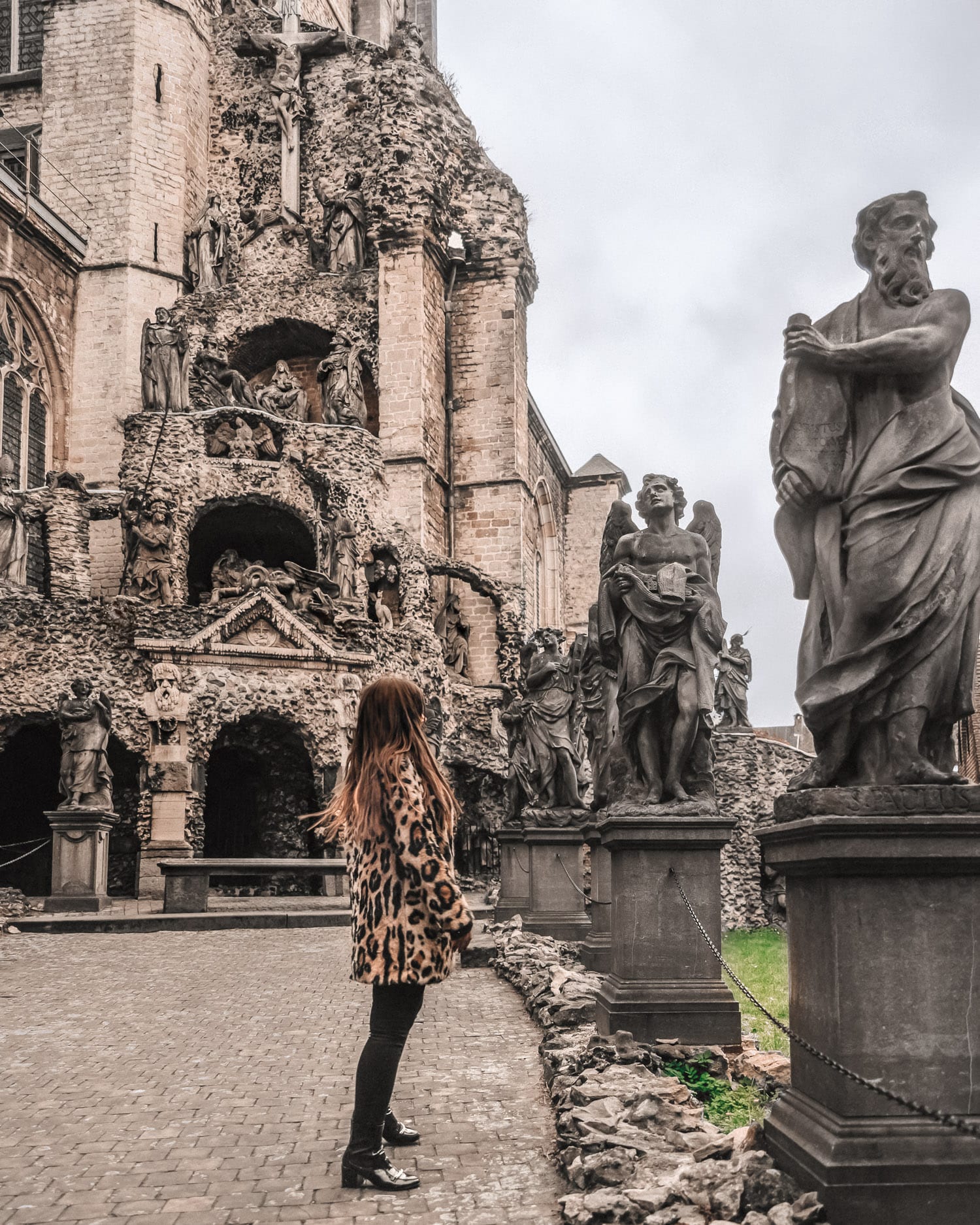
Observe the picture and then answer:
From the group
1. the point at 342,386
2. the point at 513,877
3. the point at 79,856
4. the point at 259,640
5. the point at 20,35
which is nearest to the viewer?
the point at 513,877

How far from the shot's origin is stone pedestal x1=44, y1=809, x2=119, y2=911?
1620cm

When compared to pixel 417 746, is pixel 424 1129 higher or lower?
lower

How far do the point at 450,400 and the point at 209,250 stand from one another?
282 inches

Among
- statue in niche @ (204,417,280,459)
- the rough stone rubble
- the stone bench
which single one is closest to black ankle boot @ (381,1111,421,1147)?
the rough stone rubble

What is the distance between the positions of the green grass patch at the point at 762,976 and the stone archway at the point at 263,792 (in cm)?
816

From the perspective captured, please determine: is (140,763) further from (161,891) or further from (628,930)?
(628,930)

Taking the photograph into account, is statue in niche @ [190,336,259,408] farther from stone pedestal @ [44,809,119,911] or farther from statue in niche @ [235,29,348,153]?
stone pedestal @ [44,809,119,911]

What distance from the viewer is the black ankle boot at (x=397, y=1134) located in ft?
14.9

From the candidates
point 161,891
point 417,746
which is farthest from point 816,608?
point 161,891

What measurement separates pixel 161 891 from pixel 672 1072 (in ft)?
56.4

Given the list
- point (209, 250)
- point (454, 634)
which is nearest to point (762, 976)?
point (454, 634)

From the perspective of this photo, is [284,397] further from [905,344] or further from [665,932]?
[905,344]

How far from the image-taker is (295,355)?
33.5 m

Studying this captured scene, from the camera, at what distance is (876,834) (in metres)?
3.34
